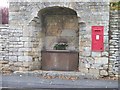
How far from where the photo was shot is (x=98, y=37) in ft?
46.9

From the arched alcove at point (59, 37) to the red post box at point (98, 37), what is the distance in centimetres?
113

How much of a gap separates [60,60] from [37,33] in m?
1.44

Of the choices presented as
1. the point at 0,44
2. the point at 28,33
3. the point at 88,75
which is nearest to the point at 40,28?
the point at 28,33

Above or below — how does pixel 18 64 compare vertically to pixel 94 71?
above

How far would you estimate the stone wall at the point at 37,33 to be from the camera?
1429cm

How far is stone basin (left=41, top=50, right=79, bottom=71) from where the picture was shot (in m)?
15.2

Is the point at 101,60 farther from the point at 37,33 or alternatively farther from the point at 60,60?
the point at 37,33

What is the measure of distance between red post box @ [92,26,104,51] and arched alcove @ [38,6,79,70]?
3.72 feet

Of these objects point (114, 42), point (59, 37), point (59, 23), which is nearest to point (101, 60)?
point (114, 42)

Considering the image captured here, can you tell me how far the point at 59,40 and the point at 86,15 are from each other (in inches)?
72.7

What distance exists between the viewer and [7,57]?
15.1 meters

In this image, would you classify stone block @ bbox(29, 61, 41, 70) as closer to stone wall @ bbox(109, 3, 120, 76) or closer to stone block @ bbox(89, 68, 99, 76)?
stone block @ bbox(89, 68, 99, 76)

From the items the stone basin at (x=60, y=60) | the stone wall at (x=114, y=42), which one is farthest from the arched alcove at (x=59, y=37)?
the stone wall at (x=114, y=42)

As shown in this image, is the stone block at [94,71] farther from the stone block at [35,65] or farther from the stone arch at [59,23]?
the stone block at [35,65]
